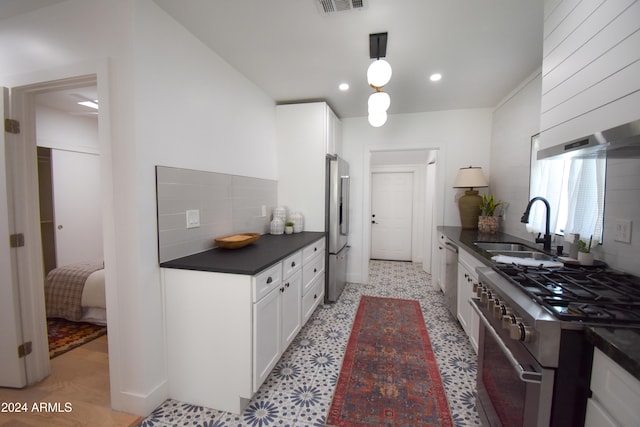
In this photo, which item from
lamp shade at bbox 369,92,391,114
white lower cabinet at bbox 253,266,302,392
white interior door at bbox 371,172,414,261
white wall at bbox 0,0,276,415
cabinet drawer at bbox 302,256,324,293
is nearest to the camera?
white wall at bbox 0,0,276,415

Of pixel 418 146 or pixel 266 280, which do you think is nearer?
pixel 266 280

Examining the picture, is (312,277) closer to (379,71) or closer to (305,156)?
(305,156)

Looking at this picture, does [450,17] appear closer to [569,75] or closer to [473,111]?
[569,75]

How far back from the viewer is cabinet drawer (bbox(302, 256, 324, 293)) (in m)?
2.42

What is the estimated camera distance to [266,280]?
1.68m

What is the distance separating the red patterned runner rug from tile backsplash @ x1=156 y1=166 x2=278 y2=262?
1.48 meters

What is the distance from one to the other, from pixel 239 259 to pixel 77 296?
81.3 inches

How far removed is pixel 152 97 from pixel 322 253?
212 cm

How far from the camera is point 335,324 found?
107 inches

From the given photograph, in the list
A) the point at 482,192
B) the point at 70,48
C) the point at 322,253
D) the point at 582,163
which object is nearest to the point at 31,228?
the point at 70,48

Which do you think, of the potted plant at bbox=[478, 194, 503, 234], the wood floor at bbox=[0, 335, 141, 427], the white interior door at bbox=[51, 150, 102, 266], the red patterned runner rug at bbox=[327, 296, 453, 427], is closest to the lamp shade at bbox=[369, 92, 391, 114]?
the potted plant at bbox=[478, 194, 503, 234]

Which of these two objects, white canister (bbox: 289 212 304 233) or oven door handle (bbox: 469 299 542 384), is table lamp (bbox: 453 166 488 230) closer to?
white canister (bbox: 289 212 304 233)

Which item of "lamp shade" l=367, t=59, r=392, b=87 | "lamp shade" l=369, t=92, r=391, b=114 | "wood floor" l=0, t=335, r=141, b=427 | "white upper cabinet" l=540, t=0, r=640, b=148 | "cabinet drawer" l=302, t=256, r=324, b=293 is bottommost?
"wood floor" l=0, t=335, r=141, b=427

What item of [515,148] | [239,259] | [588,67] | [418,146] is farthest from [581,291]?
[418,146]
